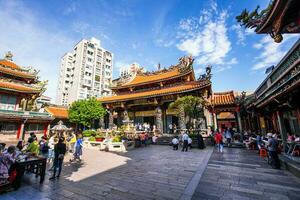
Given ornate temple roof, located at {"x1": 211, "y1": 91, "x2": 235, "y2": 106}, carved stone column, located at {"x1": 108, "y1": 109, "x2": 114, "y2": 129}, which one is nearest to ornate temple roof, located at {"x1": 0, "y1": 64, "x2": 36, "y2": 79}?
carved stone column, located at {"x1": 108, "y1": 109, "x2": 114, "y2": 129}

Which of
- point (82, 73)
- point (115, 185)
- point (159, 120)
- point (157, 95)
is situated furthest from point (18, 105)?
point (82, 73)

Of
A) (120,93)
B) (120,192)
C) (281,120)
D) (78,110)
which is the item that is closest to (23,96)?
(78,110)

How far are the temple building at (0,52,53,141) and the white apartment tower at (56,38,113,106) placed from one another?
22.1 meters

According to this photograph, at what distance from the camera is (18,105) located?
2062cm

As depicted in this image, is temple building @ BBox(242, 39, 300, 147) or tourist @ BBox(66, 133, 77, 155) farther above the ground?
temple building @ BBox(242, 39, 300, 147)

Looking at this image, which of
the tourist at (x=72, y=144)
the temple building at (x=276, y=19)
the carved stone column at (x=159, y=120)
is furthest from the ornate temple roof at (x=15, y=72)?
the temple building at (x=276, y=19)

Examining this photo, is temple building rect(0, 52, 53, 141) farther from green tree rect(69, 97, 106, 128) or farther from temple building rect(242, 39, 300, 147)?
temple building rect(242, 39, 300, 147)

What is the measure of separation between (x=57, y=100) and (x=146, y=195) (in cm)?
5381

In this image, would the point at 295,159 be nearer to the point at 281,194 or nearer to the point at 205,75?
the point at 281,194

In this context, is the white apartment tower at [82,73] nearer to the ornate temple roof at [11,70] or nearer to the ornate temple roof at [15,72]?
the ornate temple roof at [11,70]

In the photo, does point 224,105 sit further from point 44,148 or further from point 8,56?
point 8,56

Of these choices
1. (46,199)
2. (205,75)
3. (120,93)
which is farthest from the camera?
(120,93)

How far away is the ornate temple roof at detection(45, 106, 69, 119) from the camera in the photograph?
986 inches

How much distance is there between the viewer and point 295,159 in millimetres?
5836
